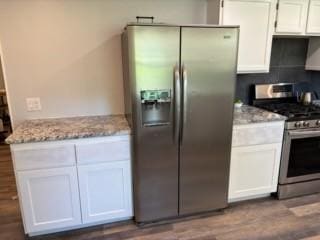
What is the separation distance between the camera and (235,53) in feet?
6.84

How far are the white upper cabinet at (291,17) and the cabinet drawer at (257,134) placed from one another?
3.24 ft

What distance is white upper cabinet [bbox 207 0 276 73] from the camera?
236cm

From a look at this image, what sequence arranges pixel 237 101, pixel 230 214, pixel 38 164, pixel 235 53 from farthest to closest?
pixel 237 101 → pixel 230 214 → pixel 235 53 → pixel 38 164

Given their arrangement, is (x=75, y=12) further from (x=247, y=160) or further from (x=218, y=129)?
(x=247, y=160)

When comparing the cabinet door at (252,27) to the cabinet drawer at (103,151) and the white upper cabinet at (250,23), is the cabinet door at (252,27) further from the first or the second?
the cabinet drawer at (103,151)

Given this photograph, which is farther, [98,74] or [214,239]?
[98,74]

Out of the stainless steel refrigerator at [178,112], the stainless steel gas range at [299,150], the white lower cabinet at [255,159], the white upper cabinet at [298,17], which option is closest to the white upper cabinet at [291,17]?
the white upper cabinet at [298,17]

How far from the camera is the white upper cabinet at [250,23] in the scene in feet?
7.75

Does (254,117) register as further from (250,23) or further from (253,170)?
(250,23)

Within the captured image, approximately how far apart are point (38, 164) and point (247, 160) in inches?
75.3

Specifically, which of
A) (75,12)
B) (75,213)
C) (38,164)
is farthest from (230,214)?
(75,12)

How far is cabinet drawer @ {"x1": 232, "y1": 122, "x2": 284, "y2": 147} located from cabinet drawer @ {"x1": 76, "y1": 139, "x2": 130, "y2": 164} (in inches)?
41.1

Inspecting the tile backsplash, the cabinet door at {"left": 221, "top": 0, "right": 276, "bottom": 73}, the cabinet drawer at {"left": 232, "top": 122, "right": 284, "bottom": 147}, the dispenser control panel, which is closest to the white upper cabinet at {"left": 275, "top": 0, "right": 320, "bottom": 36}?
the cabinet door at {"left": 221, "top": 0, "right": 276, "bottom": 73}

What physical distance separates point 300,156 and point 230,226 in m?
1.06
